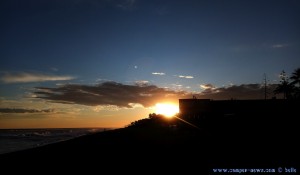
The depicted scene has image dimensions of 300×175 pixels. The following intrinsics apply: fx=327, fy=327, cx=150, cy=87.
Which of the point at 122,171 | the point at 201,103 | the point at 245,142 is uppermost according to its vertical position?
the point at 201,103

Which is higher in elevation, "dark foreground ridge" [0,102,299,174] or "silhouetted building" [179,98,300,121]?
"silhouetted building" [179,98,300,121]

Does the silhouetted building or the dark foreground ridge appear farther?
the silhouetted building

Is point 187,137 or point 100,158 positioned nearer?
point 100,158

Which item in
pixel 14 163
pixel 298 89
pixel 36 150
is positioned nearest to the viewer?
pixel 14 163

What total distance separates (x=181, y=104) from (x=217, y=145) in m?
51.0

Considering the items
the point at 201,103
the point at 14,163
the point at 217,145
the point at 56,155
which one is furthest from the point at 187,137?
the point at 201,103

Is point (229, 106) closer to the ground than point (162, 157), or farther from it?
farther from it

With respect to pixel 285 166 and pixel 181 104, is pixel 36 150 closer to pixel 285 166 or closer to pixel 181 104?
pixel 285 166

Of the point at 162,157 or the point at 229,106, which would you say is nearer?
the point at 162,157

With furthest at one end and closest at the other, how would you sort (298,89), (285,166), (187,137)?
1. (298,89)
2. (187,137)
3. (285,166)

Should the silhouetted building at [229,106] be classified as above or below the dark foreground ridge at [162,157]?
above

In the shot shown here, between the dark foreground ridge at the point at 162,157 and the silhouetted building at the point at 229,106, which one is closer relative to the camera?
the dark foreground ridge at the point at 162,157

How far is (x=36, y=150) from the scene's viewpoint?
8.99 meters

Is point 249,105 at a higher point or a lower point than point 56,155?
higher
